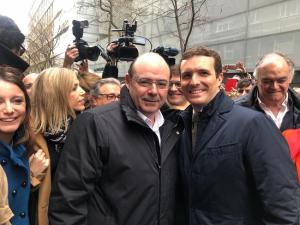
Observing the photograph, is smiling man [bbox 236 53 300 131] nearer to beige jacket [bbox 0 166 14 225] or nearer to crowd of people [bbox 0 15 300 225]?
crowd of people [bbox 0 15 300 225]

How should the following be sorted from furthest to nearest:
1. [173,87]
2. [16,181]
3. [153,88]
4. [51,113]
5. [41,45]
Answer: [41,45] → [173,87] → [51,113] → [153,88] → [16,181]

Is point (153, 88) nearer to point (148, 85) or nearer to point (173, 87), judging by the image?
point (148, 85)

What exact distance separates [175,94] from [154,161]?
1.70 m

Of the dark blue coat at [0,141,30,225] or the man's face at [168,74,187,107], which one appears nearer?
the dark blue coat at [0,141,30,225]

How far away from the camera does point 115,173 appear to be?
237 centimetres

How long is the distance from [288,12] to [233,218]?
13125 millimetres

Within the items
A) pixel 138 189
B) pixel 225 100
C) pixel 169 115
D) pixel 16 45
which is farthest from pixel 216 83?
pixel 16 45

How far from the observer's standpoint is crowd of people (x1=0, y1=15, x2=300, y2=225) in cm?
231

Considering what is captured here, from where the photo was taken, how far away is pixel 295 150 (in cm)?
275

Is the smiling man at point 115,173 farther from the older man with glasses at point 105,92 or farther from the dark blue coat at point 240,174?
the older man with glasses at point 105,92

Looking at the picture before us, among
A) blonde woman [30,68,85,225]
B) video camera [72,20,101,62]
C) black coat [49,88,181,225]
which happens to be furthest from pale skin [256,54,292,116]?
video camera [72,20,101,62]

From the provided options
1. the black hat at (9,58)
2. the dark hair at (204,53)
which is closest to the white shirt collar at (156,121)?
the dark hair at (204,53)

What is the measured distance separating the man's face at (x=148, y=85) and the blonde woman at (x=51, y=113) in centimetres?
75

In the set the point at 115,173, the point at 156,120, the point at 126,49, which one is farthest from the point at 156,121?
the point at 126,49
